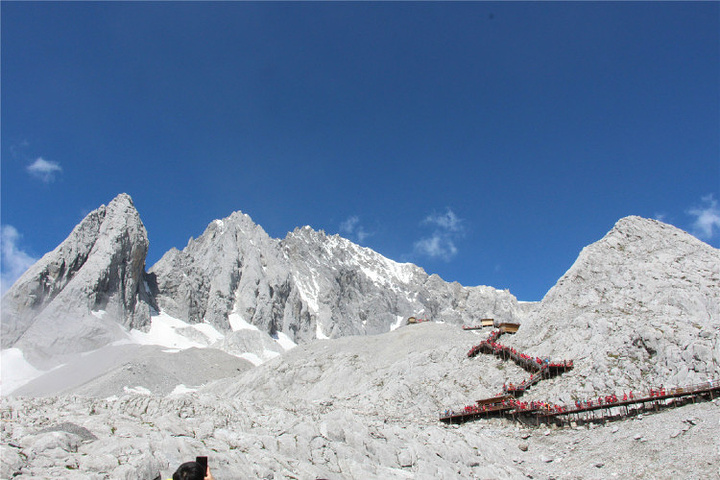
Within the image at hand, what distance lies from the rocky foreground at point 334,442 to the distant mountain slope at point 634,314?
5.87m

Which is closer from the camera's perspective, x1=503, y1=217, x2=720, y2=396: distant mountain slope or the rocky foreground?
the rocky foreground

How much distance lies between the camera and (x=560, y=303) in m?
56.2

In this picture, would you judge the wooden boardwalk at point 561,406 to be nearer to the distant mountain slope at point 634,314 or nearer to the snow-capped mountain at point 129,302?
the distant mountain slope at point 634,314

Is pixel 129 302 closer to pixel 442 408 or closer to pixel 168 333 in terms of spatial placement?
pixel 168 333

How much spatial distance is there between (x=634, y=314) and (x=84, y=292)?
14914cm

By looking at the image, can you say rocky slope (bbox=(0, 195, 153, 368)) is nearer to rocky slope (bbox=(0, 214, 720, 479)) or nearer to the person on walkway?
rocky slope (bbox=(0, 214, 720, 479))

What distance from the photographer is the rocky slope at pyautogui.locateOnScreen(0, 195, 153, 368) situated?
127 meters

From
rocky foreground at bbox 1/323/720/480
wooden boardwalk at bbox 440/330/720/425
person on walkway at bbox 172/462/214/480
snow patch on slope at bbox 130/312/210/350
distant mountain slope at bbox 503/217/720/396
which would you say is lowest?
person on walkway at bbox 172/462/214/480

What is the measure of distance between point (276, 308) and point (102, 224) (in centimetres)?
7328

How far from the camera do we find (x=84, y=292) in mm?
141125

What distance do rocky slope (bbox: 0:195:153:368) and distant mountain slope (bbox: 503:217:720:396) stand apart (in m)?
126

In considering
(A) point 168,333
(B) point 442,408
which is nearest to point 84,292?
(A) point 168,333

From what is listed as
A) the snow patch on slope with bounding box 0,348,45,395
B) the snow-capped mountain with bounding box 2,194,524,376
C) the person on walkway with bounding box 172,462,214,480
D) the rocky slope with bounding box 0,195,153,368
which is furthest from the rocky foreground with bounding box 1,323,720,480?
the rocky slope with bounding box 0,195,153,368

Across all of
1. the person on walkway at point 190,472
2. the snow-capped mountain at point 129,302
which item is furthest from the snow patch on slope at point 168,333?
the person on walkway at point 190,472
